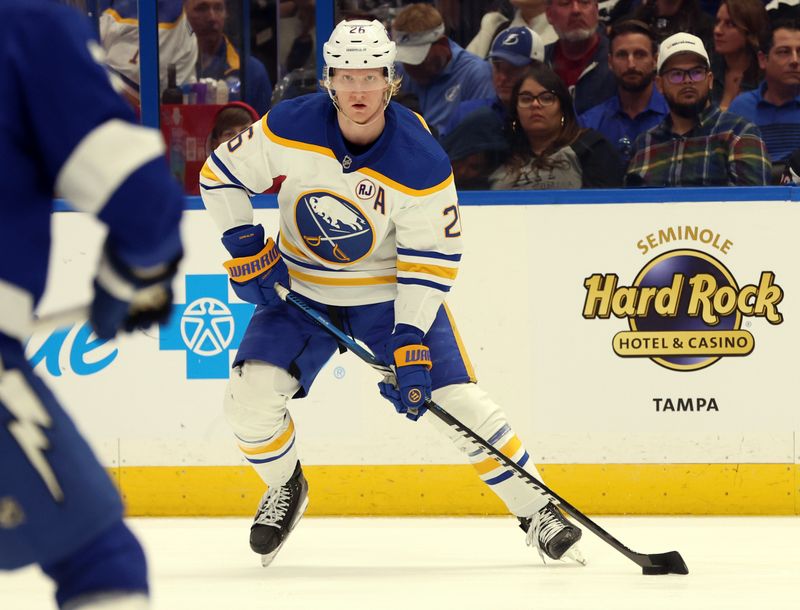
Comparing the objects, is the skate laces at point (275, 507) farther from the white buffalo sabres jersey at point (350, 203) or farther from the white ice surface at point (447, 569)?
the white buffalo sabres jersey at point (350, 203)

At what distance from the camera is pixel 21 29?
1356mm

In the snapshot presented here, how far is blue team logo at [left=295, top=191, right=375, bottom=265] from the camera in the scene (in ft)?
10.9

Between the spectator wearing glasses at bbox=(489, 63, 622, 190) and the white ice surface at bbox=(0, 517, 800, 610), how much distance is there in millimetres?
1037

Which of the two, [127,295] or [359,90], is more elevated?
[127,295]

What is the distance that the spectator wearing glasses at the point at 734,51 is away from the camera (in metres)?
4.30

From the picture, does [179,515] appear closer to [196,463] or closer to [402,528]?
[196,463]

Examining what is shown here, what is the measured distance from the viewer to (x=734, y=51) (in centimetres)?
430

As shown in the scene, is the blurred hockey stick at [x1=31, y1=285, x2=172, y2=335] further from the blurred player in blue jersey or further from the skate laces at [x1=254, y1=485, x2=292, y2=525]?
the skate laces at [x1=254, y1=485, x2=292, y2=525]

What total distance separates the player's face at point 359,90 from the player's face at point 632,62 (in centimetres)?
132

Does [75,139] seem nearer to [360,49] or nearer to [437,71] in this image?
[360,49]

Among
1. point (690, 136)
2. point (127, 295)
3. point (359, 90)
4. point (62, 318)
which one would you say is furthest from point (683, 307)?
point (127, 295)

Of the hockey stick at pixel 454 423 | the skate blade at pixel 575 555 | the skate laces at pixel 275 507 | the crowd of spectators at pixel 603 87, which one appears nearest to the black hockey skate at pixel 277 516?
the skate laces at pixel 275 507

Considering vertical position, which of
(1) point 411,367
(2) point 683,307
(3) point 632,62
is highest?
(3) point 632,62

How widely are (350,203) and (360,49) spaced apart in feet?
1.18
